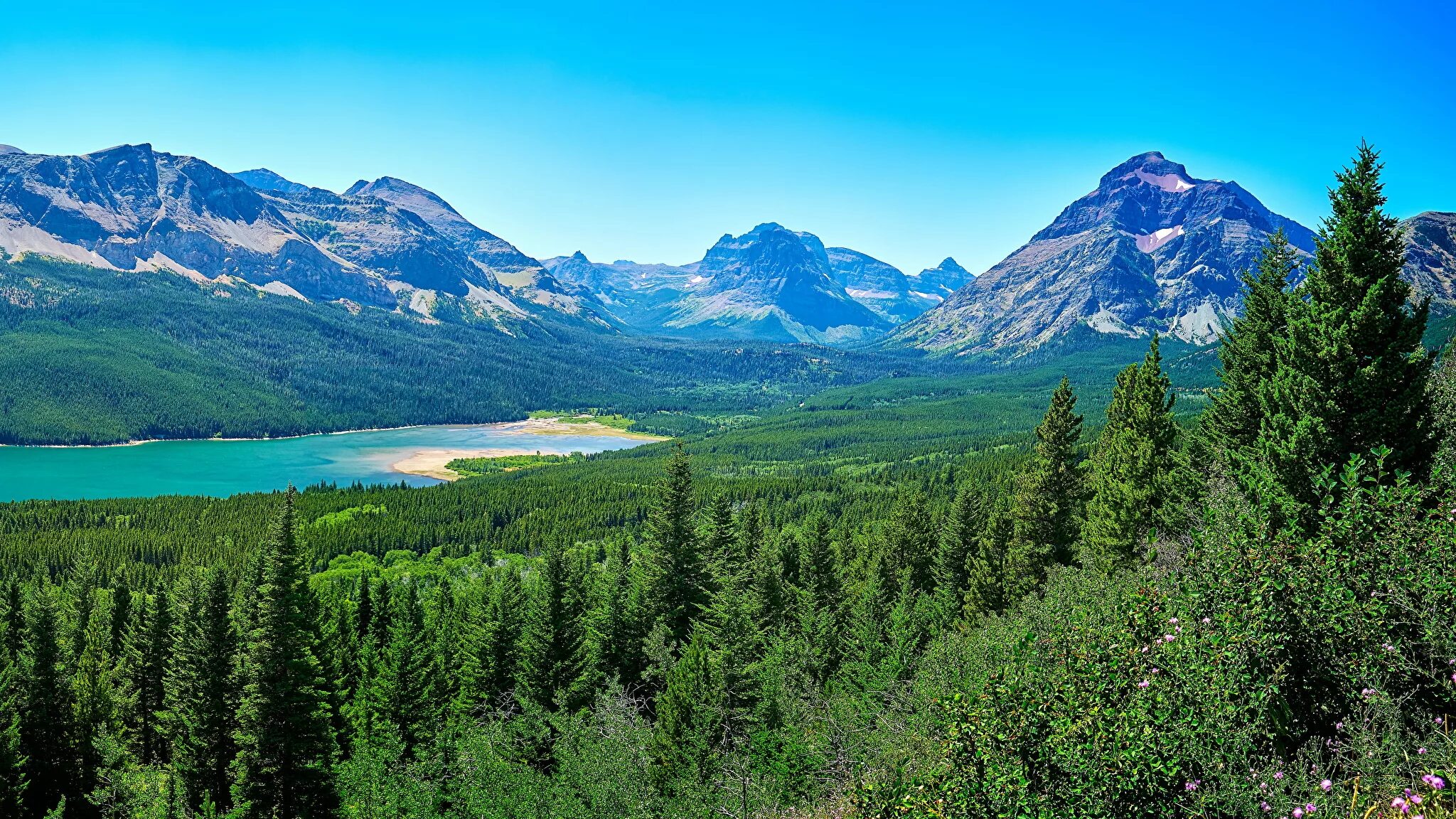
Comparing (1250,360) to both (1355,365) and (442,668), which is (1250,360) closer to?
(1355,365)

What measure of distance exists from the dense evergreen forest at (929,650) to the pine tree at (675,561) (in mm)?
176

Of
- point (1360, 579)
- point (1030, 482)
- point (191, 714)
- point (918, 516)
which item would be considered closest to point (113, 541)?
point (191, 714)

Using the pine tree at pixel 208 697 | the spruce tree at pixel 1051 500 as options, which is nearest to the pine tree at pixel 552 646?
the pine tree at pixel 208 697

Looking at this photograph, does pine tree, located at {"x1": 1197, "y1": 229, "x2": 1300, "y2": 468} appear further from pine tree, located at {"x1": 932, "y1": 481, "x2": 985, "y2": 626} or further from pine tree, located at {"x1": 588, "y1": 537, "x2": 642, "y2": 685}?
pine tree, located at {"x1": 588, "y1": 537, "x2": 642, "y2": 685}

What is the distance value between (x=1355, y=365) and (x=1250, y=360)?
1219 centimetres

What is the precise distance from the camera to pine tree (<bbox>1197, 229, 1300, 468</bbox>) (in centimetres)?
2862

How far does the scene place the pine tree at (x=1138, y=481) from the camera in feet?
112

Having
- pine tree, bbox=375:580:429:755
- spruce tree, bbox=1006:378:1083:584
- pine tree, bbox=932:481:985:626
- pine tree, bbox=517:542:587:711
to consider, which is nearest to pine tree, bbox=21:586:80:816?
pine tree, bbox=375:580:429:755

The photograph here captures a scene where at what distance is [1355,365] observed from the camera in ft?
66.0

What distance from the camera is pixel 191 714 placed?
37656mm

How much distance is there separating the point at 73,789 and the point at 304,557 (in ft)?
67.6

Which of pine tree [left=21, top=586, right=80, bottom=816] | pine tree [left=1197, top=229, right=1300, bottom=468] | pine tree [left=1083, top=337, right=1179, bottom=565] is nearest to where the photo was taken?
pine tree [left=1197, top=229, right=1300, bottom=468]

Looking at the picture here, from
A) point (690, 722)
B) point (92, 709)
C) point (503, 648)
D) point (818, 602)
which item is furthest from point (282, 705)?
point (818, 602)

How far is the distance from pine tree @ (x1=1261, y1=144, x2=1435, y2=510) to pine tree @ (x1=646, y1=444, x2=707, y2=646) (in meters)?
28.0
